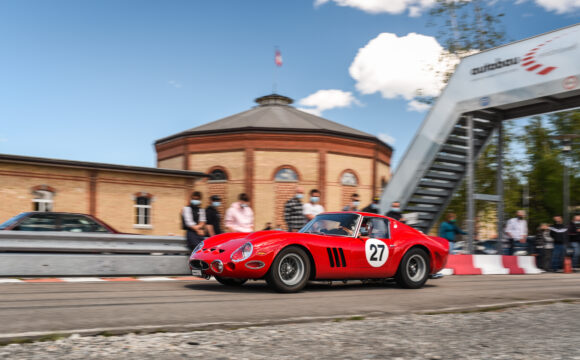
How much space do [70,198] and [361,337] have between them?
25.6 meters

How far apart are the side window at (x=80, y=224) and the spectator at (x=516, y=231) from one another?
11.7 meters

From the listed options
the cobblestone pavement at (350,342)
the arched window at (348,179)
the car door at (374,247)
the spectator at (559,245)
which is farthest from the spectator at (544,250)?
the arched window at (348,179)

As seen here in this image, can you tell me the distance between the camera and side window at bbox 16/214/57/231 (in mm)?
12688

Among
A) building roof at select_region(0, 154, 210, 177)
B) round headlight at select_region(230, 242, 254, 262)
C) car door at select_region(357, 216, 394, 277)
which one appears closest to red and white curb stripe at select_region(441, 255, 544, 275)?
car door at select_region(357, 216, 394, 277)

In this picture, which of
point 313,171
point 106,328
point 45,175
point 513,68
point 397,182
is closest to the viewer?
point 106,328

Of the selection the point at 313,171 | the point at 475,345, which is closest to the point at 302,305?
the point at 475,345

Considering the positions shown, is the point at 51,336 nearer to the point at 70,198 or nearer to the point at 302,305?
the point at 302,305

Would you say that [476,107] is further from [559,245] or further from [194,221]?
[194,221]

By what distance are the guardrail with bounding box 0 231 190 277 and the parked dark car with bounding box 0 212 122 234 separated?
2.12m

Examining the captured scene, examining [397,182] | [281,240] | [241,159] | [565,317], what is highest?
[241,159]

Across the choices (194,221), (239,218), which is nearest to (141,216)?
(194,221)

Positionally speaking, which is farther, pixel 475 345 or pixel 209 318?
pixel 209 318

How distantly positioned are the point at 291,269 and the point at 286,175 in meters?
27.8

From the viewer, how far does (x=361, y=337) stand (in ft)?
15.3
